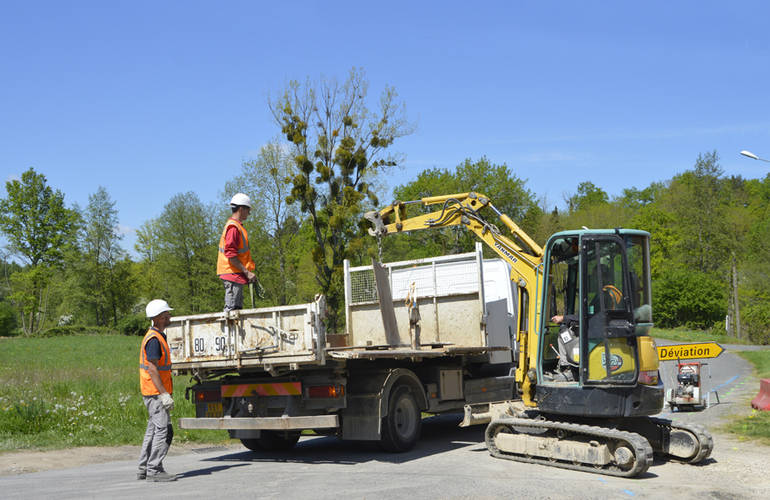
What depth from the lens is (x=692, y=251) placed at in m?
65.4

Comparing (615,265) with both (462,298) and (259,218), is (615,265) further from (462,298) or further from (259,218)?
→ (259,218)

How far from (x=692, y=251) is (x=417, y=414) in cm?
6057

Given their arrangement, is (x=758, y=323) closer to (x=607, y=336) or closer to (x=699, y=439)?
(x=699, y=439)

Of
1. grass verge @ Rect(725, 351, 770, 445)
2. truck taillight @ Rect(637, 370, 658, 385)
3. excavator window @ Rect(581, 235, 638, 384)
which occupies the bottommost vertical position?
grass verge @ Rect(725, 351, 770, 445)

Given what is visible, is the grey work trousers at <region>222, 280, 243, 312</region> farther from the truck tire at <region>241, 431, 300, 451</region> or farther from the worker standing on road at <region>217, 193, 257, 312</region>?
the truck tire at <region>241, 431, 300, 451</region>

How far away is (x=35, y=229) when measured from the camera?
217ft

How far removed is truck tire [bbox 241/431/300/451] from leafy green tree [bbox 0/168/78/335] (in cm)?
5930

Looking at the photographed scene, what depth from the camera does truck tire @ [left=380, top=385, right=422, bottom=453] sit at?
1005cm

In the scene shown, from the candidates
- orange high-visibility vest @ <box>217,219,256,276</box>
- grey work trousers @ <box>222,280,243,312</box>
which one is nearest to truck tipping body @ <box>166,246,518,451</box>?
grey work trousers @ <box>222,280,243,312</box>

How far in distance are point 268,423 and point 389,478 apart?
6.44 feet

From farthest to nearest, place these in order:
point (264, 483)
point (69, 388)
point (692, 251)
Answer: point (692, 251) < point (69, 388) < point (264, 483)

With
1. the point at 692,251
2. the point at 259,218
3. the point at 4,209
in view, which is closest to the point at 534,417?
the point at 259,218

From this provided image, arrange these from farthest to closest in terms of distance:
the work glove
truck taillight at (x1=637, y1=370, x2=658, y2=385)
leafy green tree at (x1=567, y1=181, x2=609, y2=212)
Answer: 1. leafy green tree at (x1=567, y1=181, x2=609, y2=212)
2. truck taillight at (x1=637, y1=370, x2=658, y2=385)
3. the work glove

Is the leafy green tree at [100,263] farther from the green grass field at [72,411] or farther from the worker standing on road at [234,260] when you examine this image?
the worker standing on road at [234,260]
